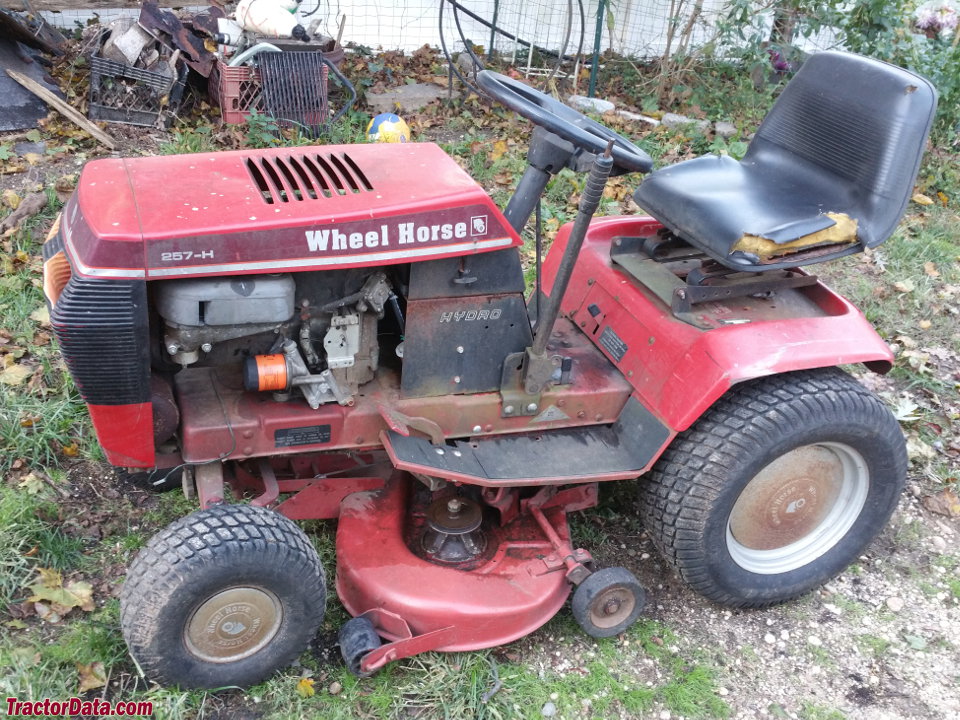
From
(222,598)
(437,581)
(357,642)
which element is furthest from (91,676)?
(437,581)

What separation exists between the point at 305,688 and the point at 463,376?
0.96m

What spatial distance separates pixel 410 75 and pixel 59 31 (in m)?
2.57

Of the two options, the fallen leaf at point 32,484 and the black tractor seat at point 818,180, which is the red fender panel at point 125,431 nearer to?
the fallen leaf at point 32,484

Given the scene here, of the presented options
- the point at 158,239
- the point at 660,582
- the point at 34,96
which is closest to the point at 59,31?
the point at 34,96

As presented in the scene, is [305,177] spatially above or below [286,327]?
above

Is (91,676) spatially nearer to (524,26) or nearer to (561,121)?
(561,121)

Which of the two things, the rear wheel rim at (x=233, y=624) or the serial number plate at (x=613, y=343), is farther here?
the serial number plate at (x=613, y=343)

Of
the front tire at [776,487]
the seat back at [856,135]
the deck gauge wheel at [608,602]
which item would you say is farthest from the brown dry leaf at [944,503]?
the deck gauge wheel at [608,602]

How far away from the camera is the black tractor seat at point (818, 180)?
8.85ft

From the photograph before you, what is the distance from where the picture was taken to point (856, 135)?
2.89 meters

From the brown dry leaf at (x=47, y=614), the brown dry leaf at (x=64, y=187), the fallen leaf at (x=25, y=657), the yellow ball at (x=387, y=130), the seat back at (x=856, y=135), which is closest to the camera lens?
the fallen leaf at (x=25, y=657)

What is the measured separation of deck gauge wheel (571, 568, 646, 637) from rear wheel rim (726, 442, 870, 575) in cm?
38

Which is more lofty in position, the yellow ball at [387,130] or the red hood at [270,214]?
the red hood at [270,214]

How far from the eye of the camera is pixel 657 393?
2738 mm
